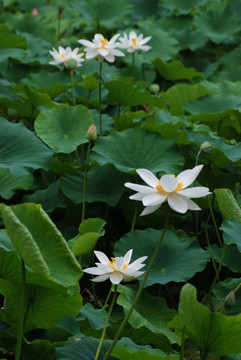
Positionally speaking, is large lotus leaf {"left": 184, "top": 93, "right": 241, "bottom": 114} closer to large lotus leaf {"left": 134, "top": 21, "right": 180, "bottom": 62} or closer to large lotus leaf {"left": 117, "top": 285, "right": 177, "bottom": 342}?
large lotus leaf {"left": 134, "top": 21, "right": 180, "bottom": 62}

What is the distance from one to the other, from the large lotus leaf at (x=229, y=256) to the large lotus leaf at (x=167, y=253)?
67 mm

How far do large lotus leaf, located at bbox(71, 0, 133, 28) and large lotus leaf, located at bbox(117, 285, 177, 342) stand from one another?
2397 mm

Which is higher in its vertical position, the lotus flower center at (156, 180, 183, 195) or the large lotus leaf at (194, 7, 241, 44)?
the lotus flower center at (156, 180, 183, 195)

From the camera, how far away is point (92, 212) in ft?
6.48

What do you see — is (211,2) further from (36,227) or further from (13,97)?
(36,227)

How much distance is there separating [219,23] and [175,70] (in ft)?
3.08

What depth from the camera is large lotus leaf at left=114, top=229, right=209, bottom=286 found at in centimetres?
156

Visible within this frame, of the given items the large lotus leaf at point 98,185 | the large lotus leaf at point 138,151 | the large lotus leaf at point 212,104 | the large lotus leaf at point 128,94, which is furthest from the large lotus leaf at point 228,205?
the large lotus leaf at point 212,104

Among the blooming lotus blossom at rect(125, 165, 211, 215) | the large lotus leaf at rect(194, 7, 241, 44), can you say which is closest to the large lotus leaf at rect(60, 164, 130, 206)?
the blooming lotus blossom at rect(125, 165, 211, 215)

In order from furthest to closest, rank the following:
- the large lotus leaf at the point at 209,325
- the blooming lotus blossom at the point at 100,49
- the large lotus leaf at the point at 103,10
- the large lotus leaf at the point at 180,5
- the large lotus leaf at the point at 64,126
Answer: the large lotus leaf at the point at 180,5, the large lotus leaf at the point at 103,10, the blooming lotus blossom at the point at 100,49, the large lotus leaf at the point at 64,126, the large lotus leaf at the point at 209,325

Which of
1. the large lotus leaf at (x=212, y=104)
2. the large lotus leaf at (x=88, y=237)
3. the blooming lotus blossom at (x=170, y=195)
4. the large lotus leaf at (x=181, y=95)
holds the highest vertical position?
the blooming lotus blossom at (x=170, y=195)

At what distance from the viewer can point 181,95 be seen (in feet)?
8.73

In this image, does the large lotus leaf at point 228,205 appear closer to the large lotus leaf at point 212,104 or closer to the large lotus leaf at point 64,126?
the large lotus leaf at point 64,126

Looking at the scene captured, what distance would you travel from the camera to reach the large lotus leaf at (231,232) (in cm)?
146
